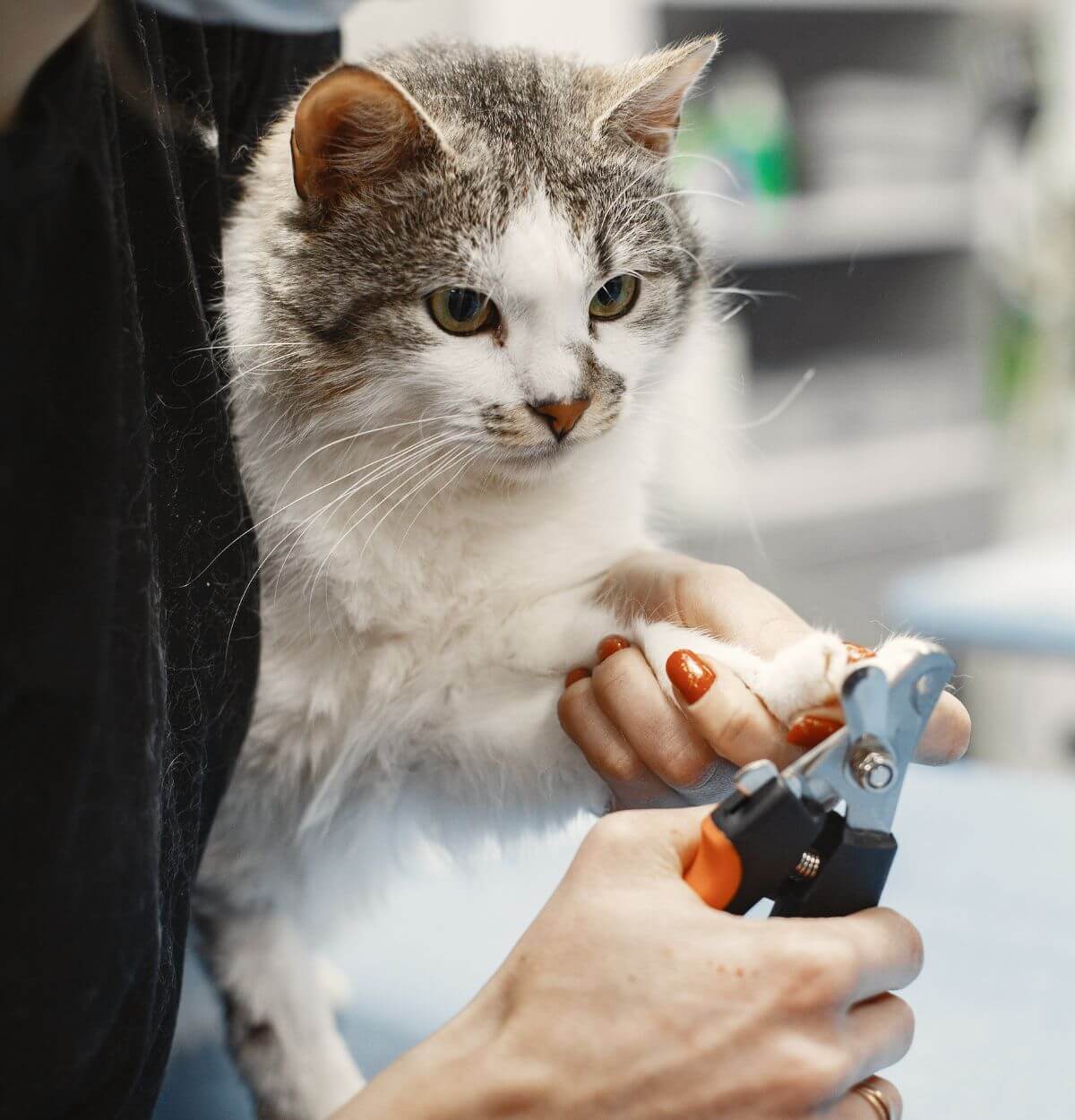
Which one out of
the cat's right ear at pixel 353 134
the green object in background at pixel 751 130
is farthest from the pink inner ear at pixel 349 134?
the green object in background at pixel 751 130

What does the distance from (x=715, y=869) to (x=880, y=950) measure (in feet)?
0.26

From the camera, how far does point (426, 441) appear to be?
73cm

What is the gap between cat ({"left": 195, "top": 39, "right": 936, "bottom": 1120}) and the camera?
729mm

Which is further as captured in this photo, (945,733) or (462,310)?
(462,310)

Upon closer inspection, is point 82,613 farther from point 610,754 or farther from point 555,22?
point 555,22

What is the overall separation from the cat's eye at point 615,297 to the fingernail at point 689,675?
0.26 metres

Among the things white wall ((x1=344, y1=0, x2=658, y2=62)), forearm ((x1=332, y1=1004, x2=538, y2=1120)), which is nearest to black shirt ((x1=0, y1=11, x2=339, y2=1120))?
forearm ((x1=332, y1=1004, x2=538, y2=1120))

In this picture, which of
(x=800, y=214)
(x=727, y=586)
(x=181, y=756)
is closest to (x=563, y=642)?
(x=727, y=586)

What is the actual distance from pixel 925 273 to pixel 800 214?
372 mm

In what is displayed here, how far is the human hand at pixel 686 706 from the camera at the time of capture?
0.57 meters

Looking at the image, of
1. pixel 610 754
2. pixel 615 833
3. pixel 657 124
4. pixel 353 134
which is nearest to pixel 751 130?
pixel 657 124

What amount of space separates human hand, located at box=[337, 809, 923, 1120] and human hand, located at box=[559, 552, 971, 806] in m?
0.09

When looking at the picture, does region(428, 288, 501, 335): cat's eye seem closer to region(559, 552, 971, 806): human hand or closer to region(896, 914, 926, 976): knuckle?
region(559, 552, 971, 806): human hand

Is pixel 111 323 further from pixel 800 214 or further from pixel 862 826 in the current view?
pixel 800 214
